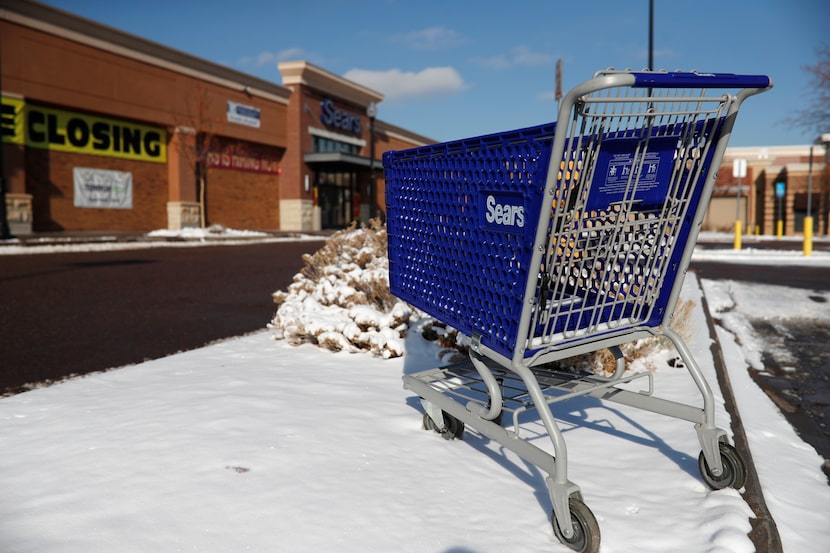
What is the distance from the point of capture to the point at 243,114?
33031 mm

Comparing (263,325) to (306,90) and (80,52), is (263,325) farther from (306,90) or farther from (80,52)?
(306,90)

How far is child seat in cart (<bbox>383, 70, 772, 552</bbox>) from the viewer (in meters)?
2.15

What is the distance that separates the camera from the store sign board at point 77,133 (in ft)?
71.2

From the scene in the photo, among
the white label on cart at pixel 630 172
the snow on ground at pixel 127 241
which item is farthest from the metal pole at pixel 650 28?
the white label on cart at pixel 630 172

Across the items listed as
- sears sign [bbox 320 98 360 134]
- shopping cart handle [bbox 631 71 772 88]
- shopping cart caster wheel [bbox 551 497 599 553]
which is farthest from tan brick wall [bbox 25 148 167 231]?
shopping cart handle [bbox 631 71 772 88]

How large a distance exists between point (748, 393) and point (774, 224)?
46616 millimetres

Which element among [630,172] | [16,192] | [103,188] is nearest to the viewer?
[630,172]

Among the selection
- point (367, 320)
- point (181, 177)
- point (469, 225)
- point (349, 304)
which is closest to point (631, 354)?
point (367, 320)

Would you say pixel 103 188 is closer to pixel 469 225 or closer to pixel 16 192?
pixel 16 192

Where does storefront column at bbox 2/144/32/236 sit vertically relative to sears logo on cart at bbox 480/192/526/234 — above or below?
above

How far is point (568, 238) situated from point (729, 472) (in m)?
1.20

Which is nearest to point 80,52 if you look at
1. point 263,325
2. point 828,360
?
point 263,325

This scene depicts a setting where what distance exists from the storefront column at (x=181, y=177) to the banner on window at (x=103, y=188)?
2.12 meters

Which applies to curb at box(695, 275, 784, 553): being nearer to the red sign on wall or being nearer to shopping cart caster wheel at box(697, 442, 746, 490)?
shopping cart caster wheel at box(697, 442, 746, 490)
